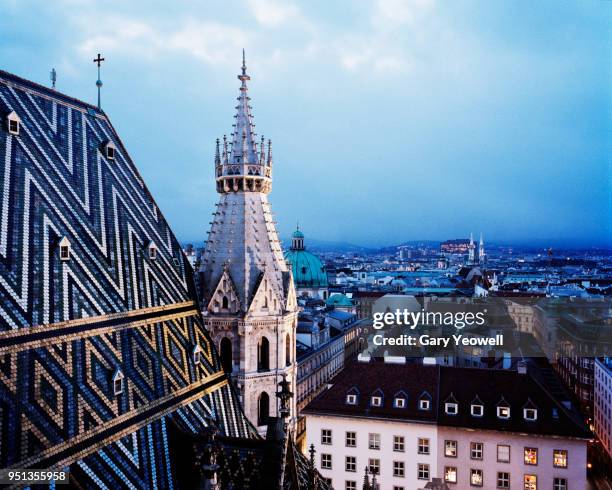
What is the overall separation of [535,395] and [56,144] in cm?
2913

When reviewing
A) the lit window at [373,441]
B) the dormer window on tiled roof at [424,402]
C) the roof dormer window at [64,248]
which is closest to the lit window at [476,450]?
the dormer window on tiled roof at [424,402]

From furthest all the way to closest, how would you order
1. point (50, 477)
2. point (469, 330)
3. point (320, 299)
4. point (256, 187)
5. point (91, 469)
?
point (320, 299)
point (469, 330)
point (256, 187)
point (91, 469)
point (50, 477)

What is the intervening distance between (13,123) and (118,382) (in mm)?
7639

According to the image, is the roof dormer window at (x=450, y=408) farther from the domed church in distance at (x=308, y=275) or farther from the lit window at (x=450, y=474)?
the domed church in distance at (x=308, y=275)

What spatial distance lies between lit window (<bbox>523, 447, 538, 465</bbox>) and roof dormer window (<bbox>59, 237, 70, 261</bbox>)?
1099 inches

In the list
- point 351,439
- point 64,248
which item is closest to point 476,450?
point 351,439

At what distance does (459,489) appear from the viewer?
33906 mm

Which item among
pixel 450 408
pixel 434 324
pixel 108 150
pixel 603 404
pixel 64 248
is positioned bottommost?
pixel 603 404

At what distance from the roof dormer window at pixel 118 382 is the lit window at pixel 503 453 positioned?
25265 millimetres

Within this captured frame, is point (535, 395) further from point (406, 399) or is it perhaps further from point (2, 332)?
point (2, 332)

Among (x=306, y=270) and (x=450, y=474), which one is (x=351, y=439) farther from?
(x=306, y=270)

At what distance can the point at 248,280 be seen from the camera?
2342 centimetres

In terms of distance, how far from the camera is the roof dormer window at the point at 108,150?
2067cm

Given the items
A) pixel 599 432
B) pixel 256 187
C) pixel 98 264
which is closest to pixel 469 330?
pixel 599 432
